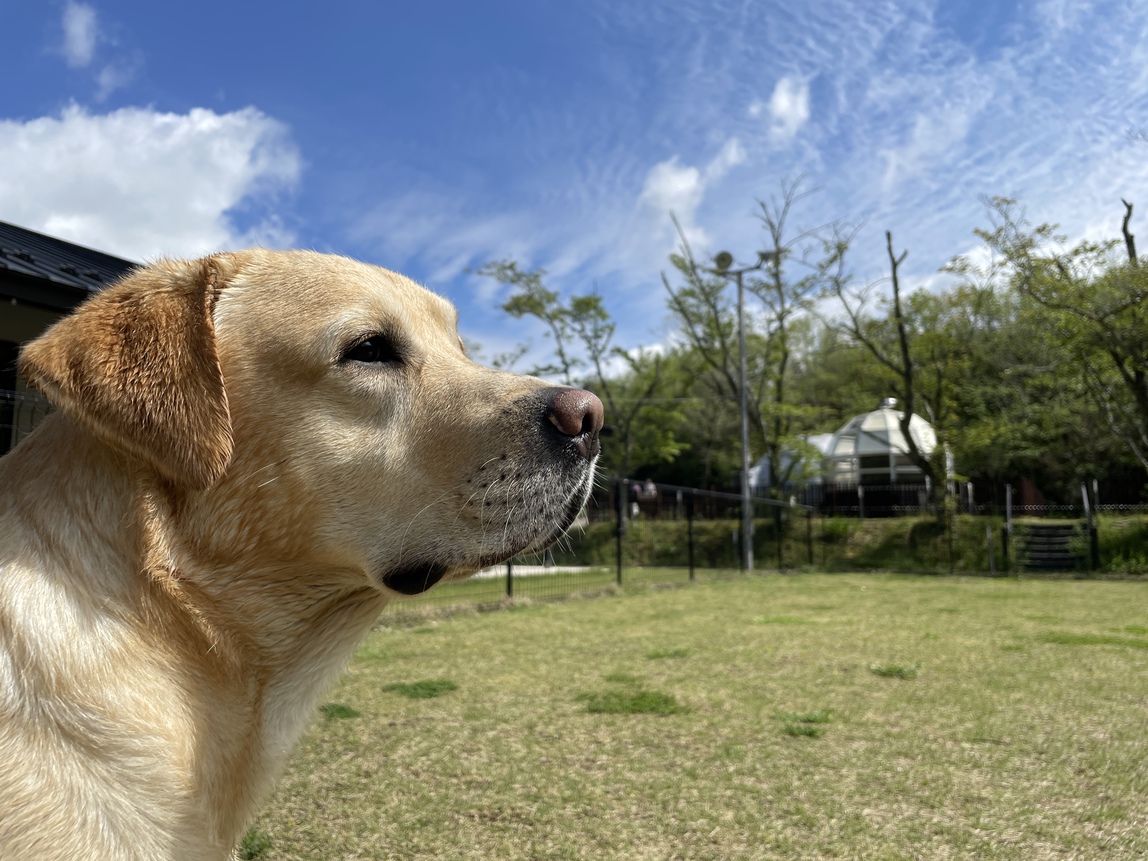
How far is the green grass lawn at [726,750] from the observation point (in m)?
2.80

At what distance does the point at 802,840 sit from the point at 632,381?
1388 inches

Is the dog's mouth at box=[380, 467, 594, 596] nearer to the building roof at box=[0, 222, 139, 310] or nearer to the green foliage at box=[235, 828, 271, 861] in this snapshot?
the green foliage at box=[235, 828, 271, 861]

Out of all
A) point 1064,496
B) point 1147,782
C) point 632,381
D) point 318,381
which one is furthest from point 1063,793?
point 632,381

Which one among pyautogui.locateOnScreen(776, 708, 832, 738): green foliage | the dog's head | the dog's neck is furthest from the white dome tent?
the dog's neck

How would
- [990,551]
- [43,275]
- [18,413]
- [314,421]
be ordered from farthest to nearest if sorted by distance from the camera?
1. [990,551]
2. [18,413]
3. [43,275]
4. [314,421]

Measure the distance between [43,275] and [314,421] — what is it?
2666 millimetres

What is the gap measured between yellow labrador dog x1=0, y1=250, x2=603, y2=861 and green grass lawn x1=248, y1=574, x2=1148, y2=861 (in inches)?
57.0

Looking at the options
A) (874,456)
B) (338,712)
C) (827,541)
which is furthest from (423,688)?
(874,456)

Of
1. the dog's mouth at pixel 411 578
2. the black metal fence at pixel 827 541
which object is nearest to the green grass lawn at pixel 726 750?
the dog's mouth at pixel 411 578

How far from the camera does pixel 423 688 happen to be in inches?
207

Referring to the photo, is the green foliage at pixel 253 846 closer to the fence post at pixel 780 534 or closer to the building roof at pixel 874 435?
the fence post at pixel 780 534

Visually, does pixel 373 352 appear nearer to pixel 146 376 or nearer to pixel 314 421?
pixel 314 421

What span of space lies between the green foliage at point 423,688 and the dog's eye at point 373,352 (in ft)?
12.5

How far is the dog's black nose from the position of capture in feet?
5.81
